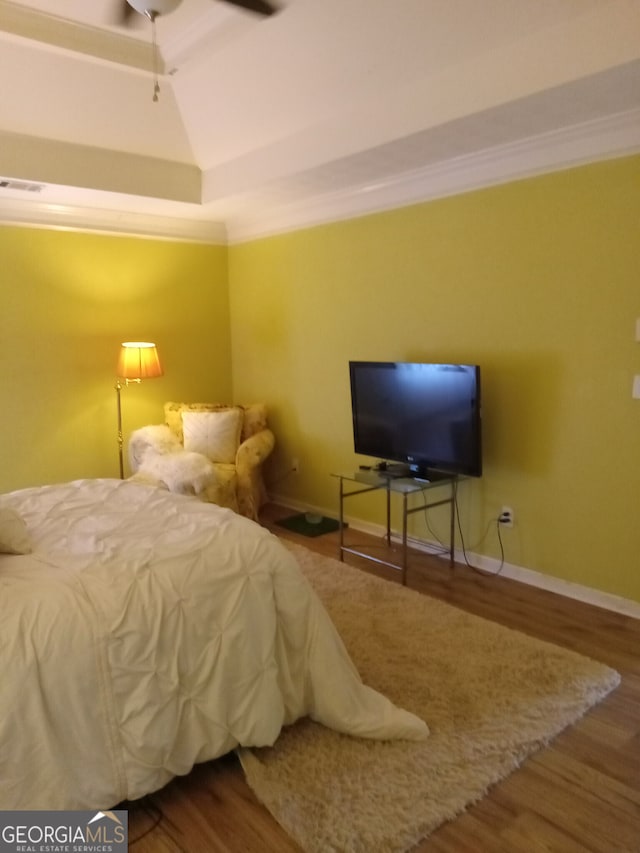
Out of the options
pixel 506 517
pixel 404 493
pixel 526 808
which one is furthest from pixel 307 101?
pixel 526 808

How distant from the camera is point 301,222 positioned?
16.5ft

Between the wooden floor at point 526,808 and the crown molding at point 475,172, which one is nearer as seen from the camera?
the wooden floor at point 526,808

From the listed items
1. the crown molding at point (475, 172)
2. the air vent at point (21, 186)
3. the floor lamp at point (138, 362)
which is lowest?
the floor lamp at point (138, 362)

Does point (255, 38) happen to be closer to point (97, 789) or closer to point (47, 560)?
point (47, 560)

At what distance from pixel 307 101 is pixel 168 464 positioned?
2.51 meters

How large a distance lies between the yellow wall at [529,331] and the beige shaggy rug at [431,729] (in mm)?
795

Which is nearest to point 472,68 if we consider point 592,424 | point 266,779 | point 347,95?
point 347,95

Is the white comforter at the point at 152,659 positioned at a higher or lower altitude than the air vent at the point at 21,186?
lower

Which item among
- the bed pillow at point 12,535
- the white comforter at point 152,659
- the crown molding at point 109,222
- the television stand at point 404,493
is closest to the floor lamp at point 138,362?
the crown molding at point 109,222

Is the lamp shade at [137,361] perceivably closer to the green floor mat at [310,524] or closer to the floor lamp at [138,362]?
the floor lamp at [138,362]

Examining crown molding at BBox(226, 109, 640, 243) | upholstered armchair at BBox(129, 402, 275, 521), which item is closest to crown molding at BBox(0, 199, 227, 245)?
crown molding at BBox(226, 109, 640, 243)

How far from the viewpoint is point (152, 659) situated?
6.58ft

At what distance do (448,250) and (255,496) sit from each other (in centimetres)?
234

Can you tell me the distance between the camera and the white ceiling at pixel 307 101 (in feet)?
9.34
